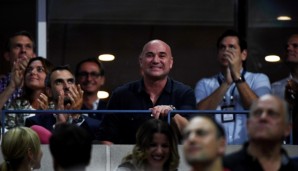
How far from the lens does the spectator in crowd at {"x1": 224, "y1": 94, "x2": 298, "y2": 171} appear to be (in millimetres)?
11180

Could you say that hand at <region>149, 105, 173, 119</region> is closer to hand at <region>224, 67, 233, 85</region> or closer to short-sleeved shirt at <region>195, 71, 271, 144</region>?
short-sleeved shirt at <region>195, 71, 271, 144</region>

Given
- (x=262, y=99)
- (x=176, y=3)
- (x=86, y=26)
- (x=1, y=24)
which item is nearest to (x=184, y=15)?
(x=176, y=3)

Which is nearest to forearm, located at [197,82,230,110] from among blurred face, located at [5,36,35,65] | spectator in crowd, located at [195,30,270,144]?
spectator in crowd, located at [195,30,270,144]

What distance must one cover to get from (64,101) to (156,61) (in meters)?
1.16

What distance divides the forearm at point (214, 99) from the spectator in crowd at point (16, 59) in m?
2.15

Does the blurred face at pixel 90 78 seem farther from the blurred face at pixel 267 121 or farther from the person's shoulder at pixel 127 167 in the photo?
the blurred face at pixel 267 121

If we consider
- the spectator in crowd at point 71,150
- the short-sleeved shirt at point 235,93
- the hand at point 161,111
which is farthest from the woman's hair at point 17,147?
the short-sleeved shirt at point 235,93

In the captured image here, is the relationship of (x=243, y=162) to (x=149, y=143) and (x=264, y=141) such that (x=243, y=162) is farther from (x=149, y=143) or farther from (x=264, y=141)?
(x=149, y=143)

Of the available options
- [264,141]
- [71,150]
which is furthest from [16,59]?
[264,141]

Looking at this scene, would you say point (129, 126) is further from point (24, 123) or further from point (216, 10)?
point (216, 10)

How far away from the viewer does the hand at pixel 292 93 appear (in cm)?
1588

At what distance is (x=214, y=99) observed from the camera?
15.9 m

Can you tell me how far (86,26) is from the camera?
60.5 ft

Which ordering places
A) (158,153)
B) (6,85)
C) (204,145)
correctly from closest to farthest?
(204,145) → (158,153) → (6,85)
